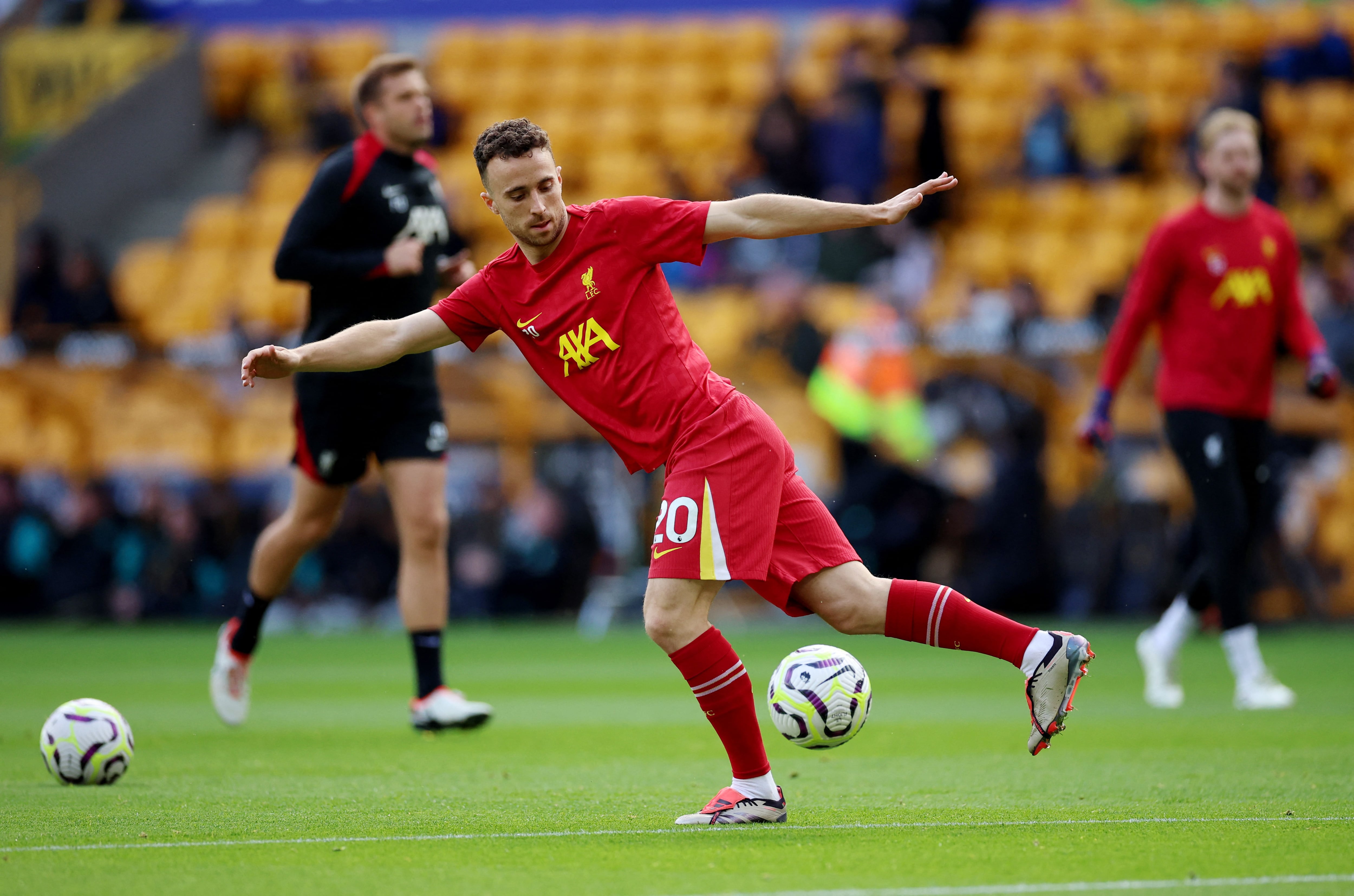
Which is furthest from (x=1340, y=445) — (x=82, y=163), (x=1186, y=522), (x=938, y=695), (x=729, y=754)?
(x=82, y=163)

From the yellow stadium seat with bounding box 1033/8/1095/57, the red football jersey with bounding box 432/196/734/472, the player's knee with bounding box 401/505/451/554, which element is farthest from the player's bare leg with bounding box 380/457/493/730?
the yellow stadium seat with bounding box 1033/8/1095/57

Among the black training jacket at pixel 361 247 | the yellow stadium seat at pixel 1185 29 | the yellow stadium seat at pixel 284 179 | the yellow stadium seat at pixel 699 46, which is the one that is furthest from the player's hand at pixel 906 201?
the yellow stadium seat at pixel 699 46

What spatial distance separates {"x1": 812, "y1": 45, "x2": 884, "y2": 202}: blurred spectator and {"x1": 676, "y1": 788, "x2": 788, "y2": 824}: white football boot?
504 inches

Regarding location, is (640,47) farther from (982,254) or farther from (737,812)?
(737,812)

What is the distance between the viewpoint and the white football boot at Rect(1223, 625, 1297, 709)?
8031 mm

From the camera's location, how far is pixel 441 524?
7.54 m

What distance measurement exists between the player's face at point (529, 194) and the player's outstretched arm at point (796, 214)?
46 cm

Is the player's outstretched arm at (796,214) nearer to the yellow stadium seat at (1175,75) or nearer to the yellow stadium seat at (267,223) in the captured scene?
the yellow stadium seat at (267,223)

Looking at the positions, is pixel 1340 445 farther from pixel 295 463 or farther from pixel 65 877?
pixel 65 877

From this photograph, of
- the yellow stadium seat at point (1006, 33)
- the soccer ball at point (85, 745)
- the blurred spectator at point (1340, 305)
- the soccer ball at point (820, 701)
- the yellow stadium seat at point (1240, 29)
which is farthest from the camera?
the yellow stadium seat at point (1006, 33)

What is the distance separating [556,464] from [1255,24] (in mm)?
10151

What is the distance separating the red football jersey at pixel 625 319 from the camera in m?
5.04

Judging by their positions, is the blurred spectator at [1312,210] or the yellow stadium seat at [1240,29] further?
the yellow stadium seat at [1240,29]

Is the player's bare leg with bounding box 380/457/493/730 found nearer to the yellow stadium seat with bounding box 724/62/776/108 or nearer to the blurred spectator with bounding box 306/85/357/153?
the blurred spectator with bounding box 306/85/357/153
